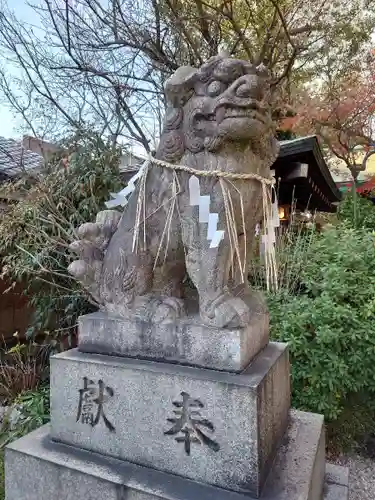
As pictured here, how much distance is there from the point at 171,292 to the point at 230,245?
0.46 metres

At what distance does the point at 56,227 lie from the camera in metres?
4.02

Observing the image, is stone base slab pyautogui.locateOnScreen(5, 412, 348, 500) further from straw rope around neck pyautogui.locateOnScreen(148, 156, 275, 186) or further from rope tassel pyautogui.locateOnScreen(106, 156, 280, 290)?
straw rope around neck pyautogui.locateOnScreen(148, 156, 275, 186)

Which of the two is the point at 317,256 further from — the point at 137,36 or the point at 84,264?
the point at 137,36

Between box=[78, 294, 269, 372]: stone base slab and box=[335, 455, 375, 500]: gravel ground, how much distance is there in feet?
5.78

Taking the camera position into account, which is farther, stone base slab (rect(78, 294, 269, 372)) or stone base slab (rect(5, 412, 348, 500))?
stone base slab (rect(78, 294, 269, 372))

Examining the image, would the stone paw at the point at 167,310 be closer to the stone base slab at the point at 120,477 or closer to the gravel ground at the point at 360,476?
the stone base slab at the point at 120,477

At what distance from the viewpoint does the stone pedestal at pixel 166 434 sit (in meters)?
1.38

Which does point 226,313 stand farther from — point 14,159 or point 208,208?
point 14,159

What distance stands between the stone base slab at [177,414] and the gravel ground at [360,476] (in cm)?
149

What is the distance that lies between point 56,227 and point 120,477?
306 cm

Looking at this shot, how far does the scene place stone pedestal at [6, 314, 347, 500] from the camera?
4.52 ft

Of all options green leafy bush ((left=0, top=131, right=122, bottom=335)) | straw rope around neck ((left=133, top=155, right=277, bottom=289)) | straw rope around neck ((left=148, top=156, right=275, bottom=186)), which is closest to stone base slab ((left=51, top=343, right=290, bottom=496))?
straw rope around neck ((left=133, top=155, right=277, bottom=289))

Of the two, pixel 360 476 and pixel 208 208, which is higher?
pixel 208 208

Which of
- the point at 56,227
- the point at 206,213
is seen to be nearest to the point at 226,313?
the point at 206,213
